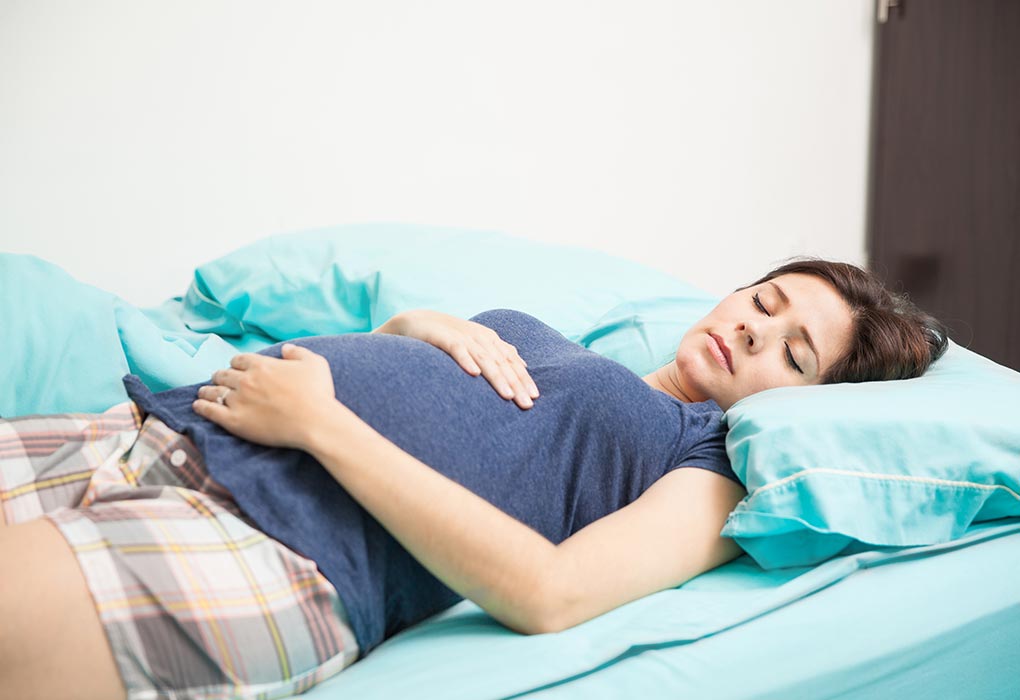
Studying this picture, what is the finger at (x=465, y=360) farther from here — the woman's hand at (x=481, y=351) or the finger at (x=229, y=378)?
the finger at (x=229, y=378)

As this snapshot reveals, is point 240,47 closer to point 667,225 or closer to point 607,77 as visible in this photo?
point 607,77

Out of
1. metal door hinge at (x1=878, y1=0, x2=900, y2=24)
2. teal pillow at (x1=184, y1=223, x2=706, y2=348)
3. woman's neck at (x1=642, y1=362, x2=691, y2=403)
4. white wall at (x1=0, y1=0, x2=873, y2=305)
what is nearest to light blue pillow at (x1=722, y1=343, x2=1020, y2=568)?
woman's neck at (x1=642, y1=362, x2=691, y2=403)

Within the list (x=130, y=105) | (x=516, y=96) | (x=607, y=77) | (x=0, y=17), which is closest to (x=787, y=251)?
(x=607, y=77)

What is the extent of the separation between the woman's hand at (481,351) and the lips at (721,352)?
30 centimetres

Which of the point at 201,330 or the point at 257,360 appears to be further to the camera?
the point at 201,330

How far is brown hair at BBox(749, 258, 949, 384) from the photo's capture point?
1254mm

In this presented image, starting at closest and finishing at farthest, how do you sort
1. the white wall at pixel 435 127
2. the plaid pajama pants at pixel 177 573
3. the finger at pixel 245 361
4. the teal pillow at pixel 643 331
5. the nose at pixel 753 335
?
the plaid pajama pants at pixel 177 573, the finger at pixel 245 361, the nose at pixel 753 335, the teal pillow at pixel 643 331, the white wall at pixel 435 127

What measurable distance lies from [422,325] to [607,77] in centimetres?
151

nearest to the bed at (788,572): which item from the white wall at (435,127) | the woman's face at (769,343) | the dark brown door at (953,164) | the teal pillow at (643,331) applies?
the woman's face at (769,343)

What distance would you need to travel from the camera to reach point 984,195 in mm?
2766

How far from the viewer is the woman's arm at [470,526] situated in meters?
0.85

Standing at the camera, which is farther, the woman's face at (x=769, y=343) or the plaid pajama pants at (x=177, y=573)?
the woman's face at (x=769, y=343)

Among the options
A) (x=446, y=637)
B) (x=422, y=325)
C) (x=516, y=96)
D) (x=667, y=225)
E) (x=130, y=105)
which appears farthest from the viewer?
(x=667, y=225)

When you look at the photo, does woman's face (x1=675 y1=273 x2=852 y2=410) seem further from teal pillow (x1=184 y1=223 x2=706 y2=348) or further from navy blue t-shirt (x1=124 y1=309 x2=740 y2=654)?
teal pillow (x1=184 y1=223 x2=706 y2=348)
